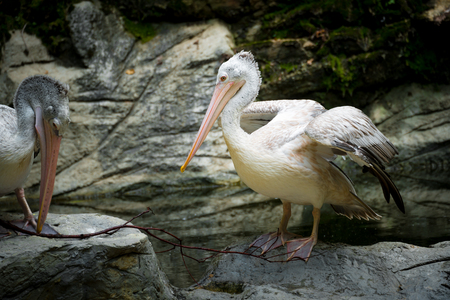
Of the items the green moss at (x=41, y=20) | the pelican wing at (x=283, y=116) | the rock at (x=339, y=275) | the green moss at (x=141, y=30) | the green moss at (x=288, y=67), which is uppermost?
the green moss at (x=41, y=20)

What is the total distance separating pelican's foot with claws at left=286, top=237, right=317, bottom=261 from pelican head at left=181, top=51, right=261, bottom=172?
1.17 m

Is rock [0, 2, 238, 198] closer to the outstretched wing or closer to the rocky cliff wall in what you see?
the rocky cliff wall

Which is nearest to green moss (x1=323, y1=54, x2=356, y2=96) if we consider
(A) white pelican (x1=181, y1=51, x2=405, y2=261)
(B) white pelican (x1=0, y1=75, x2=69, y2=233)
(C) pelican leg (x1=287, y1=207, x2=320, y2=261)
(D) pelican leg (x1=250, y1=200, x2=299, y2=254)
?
(A) white pelican (x1=181, y1=51, x2=405, y2=261)

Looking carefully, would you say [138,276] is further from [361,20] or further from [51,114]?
[361,20]

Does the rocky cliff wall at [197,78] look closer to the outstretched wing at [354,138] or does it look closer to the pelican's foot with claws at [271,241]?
the pelican's foot with claws at [271,241]

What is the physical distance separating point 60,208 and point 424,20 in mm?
7733

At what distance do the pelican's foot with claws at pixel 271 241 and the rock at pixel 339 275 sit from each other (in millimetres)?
135

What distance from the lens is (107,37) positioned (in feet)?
28.3

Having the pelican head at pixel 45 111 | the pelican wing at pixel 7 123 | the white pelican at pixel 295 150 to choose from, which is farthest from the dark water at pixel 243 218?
the pelican wing at pixel 7 123

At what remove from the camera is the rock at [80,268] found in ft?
7.76

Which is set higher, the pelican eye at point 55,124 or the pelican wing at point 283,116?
the pelican eye at point 55,124

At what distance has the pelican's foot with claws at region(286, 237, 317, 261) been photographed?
3349 millimetres

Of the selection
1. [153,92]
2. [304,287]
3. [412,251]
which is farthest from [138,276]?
[153,92]

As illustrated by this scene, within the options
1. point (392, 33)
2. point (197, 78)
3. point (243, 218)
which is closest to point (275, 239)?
point (243, 218)
